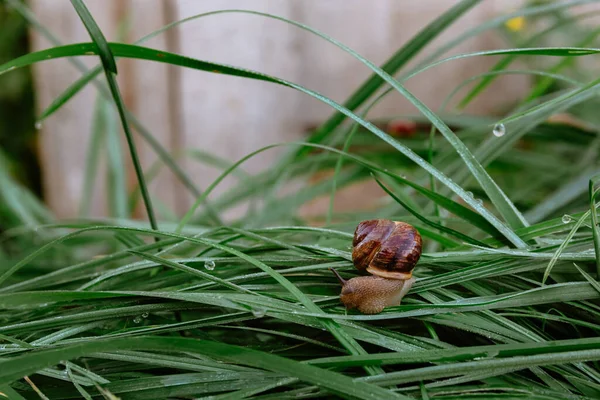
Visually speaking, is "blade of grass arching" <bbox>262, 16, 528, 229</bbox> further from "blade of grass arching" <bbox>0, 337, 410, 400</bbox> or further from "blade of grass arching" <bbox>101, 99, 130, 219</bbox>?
"blade of grass arching" <bbox>101, 99, 130, 219</bbox>

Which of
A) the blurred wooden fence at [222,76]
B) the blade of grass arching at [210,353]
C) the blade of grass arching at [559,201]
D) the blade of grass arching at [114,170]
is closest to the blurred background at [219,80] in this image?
the blurred wooden fence at [222,76]

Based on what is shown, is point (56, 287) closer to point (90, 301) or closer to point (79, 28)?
point (90, 301)

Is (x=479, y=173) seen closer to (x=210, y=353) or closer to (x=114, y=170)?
(x=210, y=353)

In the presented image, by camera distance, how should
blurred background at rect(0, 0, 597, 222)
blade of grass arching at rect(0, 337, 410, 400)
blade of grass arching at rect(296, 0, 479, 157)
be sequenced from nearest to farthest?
blade of grass arching at rect(0, 337, 410, 400)
blade of grass arching at rect(296, 0, 479, 157)
blurred background at rect(0, 0, 597, 222)

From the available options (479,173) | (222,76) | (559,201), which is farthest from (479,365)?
(222,76)

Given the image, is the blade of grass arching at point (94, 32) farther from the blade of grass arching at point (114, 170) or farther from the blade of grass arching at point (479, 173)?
the blade of grass arching at point (114, 170)

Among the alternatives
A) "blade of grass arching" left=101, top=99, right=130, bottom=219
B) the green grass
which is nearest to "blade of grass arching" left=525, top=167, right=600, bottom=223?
the green grass
